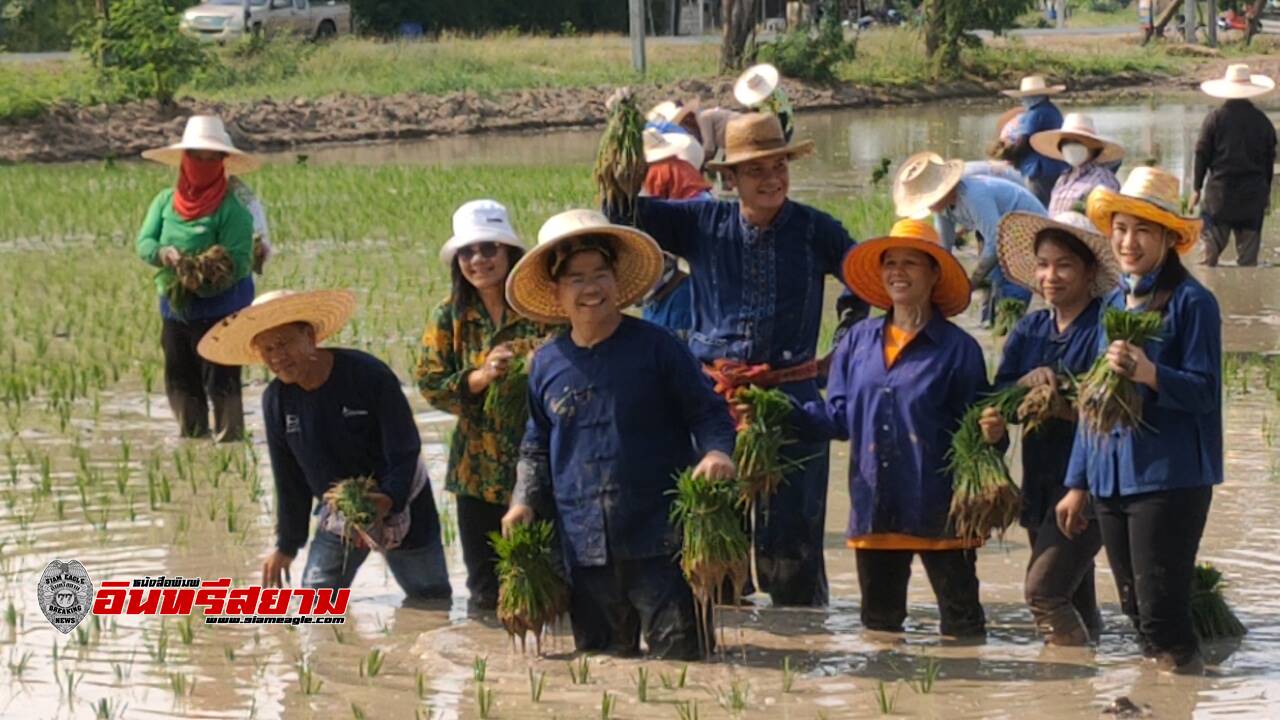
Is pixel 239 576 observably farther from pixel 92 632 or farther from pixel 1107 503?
pixel 1107 503

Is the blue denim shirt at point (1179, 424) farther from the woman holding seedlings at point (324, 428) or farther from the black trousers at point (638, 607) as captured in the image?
the woman holding seedlings at point (324, 428)

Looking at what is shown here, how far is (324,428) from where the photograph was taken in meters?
7.18

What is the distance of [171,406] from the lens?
1086cm

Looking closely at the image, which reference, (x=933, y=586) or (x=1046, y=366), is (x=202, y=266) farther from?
(x=1046, y=366)

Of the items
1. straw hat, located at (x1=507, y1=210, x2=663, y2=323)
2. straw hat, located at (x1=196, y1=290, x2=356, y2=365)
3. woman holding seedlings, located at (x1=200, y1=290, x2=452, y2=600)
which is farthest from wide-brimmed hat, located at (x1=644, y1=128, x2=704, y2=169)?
straw hat, located at (x1=507, y1=210, x2=663, y2=323)

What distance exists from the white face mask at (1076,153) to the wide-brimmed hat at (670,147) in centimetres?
277

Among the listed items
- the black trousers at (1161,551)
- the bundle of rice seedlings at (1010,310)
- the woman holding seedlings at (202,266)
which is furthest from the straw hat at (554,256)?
the woman holding seedlings at (202,266)

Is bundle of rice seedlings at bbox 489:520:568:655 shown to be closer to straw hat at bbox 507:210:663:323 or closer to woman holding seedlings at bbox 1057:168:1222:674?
straw hat at bbox 507:210:663:323

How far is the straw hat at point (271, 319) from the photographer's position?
23.4ft

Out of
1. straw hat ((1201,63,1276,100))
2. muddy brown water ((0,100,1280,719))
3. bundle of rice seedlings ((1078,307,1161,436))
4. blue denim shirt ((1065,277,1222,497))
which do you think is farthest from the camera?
straw hat ((1201,63,1276,100))

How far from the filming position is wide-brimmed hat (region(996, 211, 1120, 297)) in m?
6.68

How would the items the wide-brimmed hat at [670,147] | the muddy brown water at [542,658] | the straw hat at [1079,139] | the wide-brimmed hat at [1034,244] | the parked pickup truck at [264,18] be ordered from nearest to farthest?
the muddy brown water at [542,658]
the wide-brimmed hat at [1034,244]
the wide-brimmed hat at [670,147]
the straw hat at [1079,139]
the parked pickup truck at [264,18]

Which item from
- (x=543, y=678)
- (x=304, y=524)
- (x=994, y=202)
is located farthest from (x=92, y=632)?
(x=994, y=202)

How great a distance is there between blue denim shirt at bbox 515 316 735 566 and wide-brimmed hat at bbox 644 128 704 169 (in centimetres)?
300
